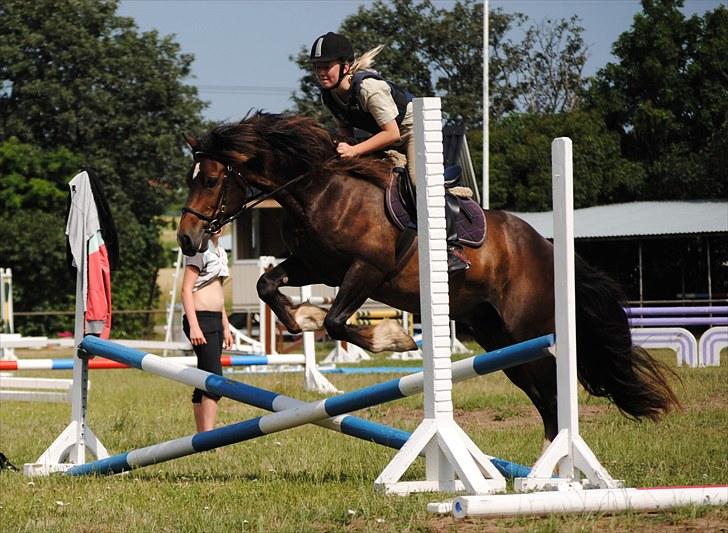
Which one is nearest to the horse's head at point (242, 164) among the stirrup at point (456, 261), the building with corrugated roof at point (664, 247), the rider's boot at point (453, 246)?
the rider's boot at point (453, 246)

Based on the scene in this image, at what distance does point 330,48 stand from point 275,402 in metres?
2.01

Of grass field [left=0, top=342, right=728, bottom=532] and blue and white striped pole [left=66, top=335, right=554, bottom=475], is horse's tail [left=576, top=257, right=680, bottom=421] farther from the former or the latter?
blue and white striped pole [left=66, top=335, right=554, bottom=475]

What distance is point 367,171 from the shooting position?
685 cm

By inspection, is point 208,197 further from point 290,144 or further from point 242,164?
point 290,144

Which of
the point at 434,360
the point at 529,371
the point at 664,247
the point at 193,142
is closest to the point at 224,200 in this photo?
the point at 193,142

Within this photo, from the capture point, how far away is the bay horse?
21.2 feet

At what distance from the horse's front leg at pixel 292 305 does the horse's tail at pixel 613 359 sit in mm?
1641

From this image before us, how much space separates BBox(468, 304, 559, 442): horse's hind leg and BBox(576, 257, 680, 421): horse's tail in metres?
0.21

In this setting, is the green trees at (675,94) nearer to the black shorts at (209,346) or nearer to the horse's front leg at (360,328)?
the black shorts at (209,346)

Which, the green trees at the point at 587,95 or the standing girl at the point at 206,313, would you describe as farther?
the green trees at the point at 587,95

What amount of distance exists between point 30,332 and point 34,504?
30931mm

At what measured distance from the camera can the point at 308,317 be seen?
679cm

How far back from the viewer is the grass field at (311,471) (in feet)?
15.1

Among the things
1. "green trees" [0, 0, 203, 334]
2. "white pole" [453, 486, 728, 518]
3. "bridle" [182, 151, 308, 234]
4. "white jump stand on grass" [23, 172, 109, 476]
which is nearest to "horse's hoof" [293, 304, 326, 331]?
"bridle" [182, 151, 308, 234]
